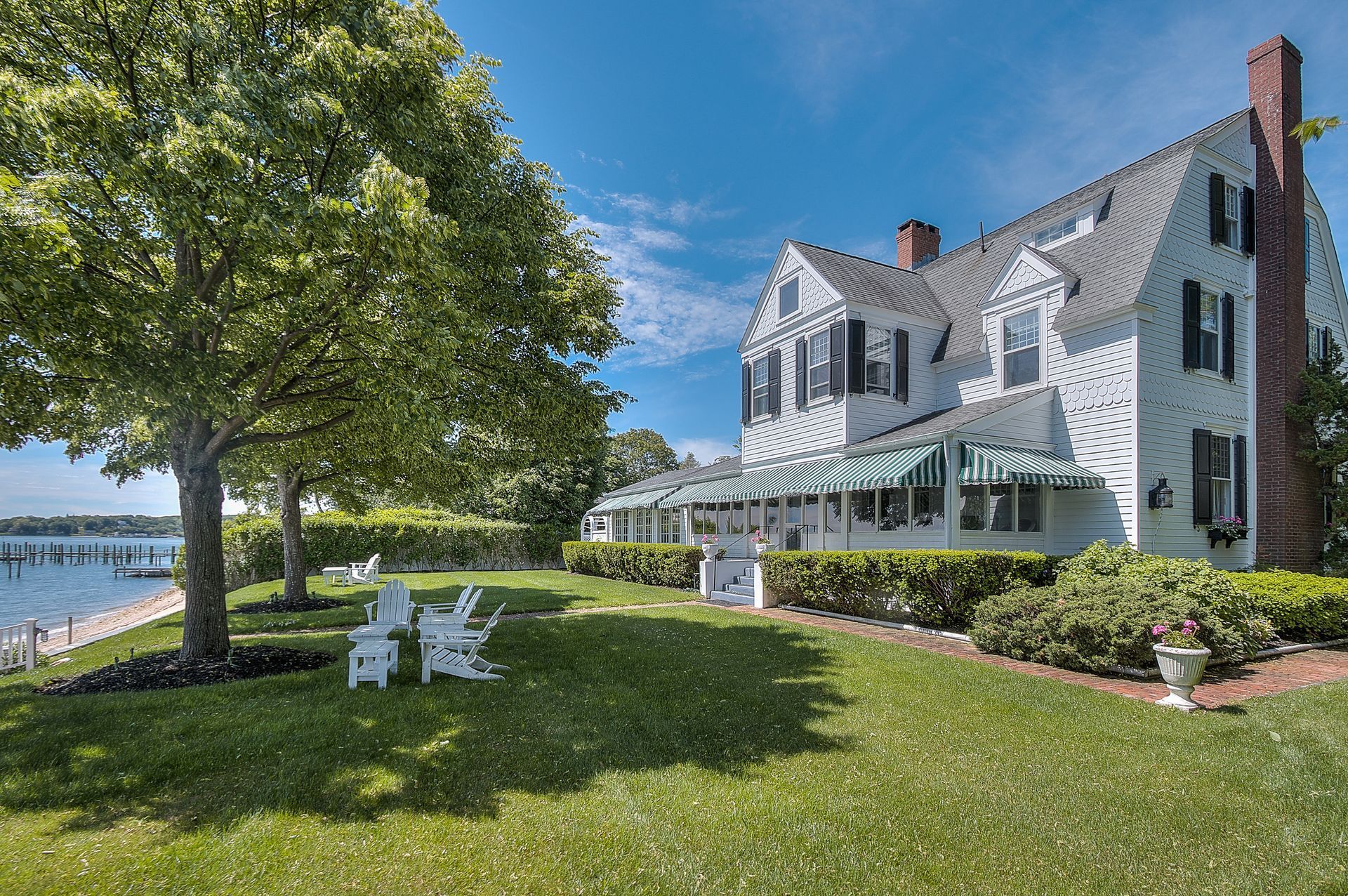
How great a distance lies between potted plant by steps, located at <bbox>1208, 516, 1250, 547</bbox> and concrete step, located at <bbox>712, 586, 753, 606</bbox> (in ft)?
35.2

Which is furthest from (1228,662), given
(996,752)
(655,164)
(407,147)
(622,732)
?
(655,164)

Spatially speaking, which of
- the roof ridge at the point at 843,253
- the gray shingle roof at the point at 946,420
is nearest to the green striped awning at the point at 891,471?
the gray shingle roof at the point at 946,420

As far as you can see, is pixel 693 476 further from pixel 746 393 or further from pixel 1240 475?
pixel 1240 475

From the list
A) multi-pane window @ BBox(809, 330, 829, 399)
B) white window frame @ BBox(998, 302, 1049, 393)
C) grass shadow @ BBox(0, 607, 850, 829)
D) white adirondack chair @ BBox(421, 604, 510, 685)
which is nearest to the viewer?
grass shadow @ BBox(0, 607, 850, 829)

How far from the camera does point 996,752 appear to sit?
18.3ft

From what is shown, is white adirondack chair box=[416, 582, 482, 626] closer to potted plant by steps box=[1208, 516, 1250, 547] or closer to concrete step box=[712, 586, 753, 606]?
concrete step box=[712, 586, 753, 606]

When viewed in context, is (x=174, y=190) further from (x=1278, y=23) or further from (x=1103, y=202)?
(x=1278, y=23)

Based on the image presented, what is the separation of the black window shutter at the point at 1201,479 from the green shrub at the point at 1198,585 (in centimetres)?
382

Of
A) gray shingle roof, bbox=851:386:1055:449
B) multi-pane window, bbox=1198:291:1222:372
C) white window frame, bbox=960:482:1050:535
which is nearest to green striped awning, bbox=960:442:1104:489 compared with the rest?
gray shingle roof, bbox=851:386:1055:449

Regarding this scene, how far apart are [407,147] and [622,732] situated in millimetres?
7696

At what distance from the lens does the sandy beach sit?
12666 millimetres

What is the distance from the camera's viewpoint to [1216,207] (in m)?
14.5

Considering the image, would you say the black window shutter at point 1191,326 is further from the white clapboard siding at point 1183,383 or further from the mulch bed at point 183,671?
the mulch bed at point 183,671

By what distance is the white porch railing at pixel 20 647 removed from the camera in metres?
9.19
